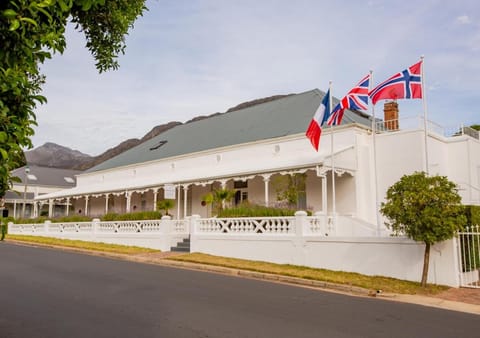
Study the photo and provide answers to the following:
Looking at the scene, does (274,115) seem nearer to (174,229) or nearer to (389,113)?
(389,113)

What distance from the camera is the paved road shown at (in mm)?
6424

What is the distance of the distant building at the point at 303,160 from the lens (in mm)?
19453

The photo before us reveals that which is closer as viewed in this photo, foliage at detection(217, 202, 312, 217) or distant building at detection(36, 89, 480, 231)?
foliage at detection(217, 202, 312, 217)

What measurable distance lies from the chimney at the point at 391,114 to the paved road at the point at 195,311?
1355cm

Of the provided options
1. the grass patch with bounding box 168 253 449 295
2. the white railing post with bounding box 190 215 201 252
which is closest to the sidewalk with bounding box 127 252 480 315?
the grass patch with bounding box 168 253 449 295

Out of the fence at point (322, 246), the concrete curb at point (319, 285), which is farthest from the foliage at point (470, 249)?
the concrete curb at point (319, 285)

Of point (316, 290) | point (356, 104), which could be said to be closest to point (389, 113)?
Result: point (356, 104)

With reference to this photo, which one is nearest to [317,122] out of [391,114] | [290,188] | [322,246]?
[290,188]

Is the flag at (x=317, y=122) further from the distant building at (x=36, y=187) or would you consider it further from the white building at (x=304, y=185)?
the distant building at (x=36, y=187)

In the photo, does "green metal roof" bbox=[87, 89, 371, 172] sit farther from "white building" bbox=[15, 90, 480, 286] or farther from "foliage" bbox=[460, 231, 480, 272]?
"foliage" bbox=[460, 231, 480, 272]

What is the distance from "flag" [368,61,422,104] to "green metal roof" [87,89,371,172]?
19.1ft

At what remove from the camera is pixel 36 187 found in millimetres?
54312

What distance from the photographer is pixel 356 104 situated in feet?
54.1

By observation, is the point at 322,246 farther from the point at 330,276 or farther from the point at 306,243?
the point at 330,276
